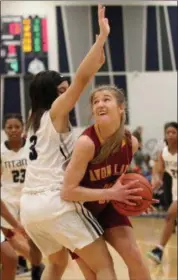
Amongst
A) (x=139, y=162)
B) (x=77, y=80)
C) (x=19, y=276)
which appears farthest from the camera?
(x=139, y=162)

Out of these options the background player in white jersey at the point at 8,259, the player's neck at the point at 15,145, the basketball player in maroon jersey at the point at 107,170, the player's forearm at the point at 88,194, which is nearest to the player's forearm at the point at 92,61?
the basketball player in maroon jersey at the point at 107,170

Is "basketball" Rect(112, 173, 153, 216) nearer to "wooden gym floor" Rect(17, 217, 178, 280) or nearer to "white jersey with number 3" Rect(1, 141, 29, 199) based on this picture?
"white jersey with number 3" Rect(1, 141, 29, 199)

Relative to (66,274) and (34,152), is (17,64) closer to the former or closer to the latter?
(66,274)

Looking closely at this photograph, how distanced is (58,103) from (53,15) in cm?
1044

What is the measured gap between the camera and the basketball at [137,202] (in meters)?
3.27

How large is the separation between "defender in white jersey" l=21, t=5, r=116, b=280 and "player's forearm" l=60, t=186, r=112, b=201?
0.11 meters

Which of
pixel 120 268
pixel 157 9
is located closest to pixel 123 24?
pixel 157 9

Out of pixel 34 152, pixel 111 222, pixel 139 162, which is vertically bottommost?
pixel 139 162

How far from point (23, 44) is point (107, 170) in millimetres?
9766

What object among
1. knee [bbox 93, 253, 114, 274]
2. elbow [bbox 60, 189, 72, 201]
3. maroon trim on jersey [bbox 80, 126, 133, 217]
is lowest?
knee [bbox 93, 253, 114, 274]

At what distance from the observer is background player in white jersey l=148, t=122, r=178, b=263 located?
21.7ft

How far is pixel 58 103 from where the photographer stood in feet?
10.7

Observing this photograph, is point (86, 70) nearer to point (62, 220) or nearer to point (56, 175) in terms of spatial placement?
point (56, 175)

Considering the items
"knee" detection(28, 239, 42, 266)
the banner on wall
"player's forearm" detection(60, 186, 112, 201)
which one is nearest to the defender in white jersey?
"player's forearm" detection(60, 186, 112, 201)
